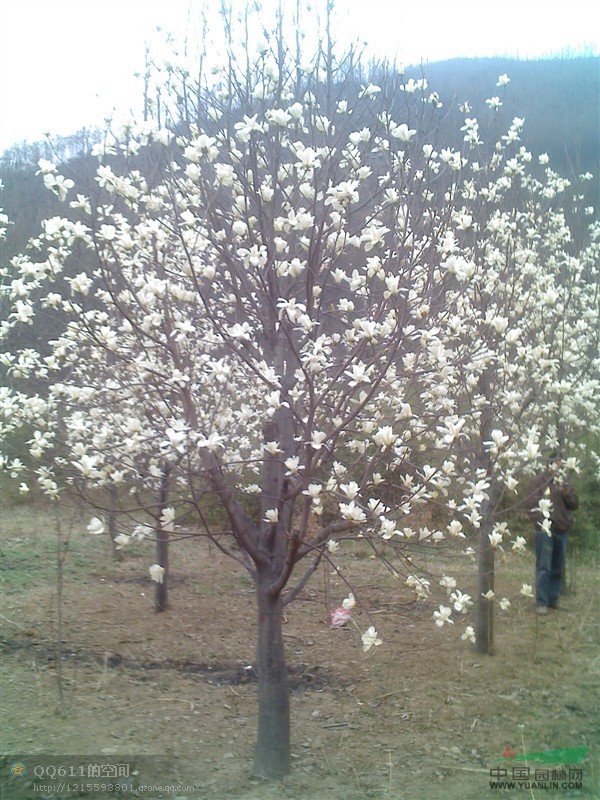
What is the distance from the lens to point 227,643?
22.8 ft

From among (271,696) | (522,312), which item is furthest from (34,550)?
(522,312)

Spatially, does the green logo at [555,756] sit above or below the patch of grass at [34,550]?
below

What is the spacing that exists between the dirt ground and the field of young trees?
0.04m

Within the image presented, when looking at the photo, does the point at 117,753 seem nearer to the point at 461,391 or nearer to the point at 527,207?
the point at 461,391

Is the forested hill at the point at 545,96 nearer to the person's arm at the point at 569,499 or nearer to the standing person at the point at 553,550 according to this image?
the person's arm at the point at 569,499

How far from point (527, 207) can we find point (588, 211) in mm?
784

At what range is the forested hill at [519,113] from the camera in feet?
21.6

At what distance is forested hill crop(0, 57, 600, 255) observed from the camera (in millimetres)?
6582

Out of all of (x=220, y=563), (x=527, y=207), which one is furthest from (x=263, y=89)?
(x=220, y=563)

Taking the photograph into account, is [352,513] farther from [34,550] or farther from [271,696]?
[34,550]

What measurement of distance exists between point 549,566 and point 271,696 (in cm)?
406

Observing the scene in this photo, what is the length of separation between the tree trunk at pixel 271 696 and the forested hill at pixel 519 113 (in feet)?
12.5

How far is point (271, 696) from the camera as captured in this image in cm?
465

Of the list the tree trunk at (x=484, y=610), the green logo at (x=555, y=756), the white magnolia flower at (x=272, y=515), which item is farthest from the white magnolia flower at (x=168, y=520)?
the tree trunk at (x=484, y=610)
